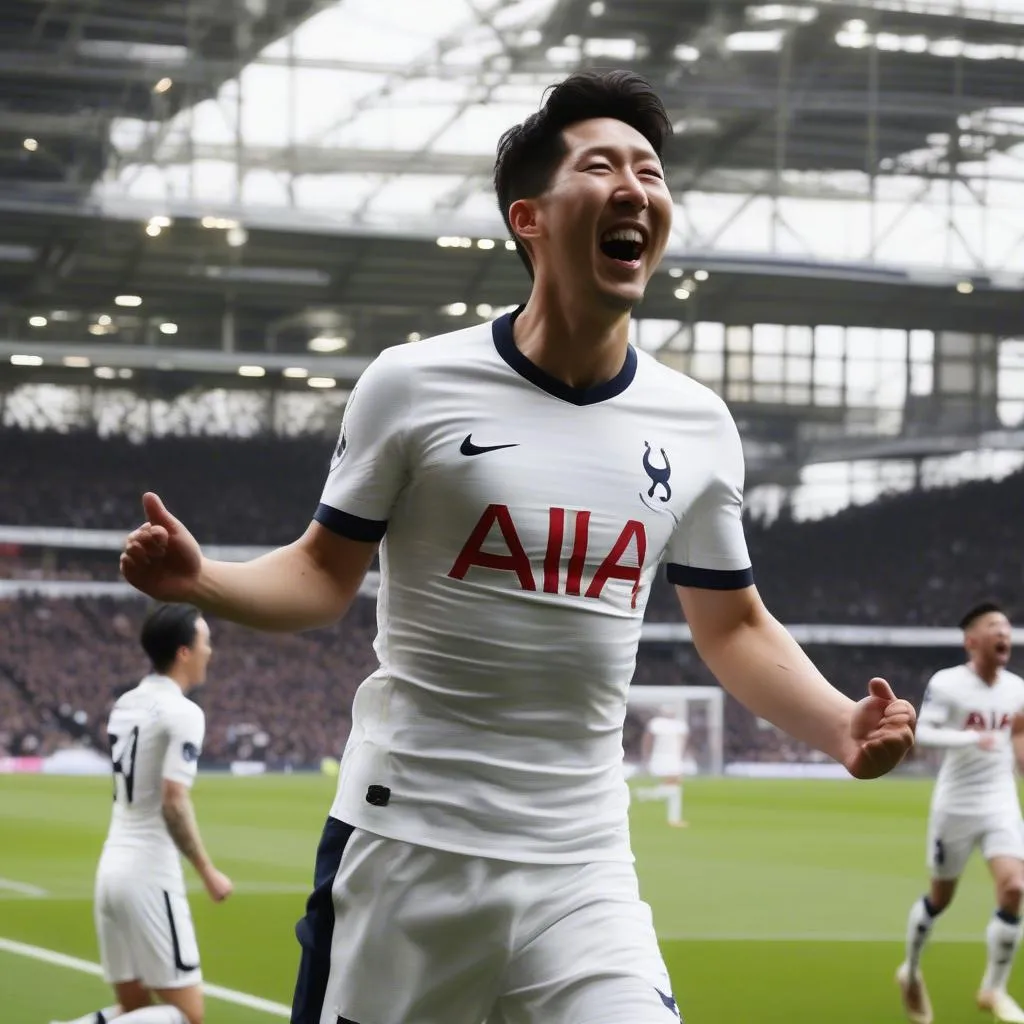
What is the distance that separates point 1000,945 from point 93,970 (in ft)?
18.0

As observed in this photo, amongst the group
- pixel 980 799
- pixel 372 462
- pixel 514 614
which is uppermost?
pixel 372 462

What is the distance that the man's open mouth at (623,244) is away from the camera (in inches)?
124

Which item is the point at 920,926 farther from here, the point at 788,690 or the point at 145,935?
the point at 788,690

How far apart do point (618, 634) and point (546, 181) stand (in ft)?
2.73

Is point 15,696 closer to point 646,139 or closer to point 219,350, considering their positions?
point 219,350

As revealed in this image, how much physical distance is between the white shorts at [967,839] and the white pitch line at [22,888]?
914cm

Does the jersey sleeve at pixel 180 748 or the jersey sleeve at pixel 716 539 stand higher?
the jersey sleeve at pixel 716 539

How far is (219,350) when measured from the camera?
43812mm

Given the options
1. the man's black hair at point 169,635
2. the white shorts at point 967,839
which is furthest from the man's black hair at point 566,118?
the white shorts at point 967,839

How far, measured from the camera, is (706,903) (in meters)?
16.1

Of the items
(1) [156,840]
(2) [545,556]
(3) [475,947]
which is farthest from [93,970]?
(2) [545,556]

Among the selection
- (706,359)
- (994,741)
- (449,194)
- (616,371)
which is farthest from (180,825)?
(706,359)

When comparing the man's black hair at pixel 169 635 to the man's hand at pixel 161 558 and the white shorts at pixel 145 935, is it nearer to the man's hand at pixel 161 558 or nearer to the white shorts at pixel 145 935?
the white shorts at pixel 145 935

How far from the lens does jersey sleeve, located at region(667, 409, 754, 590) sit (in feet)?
11.2
